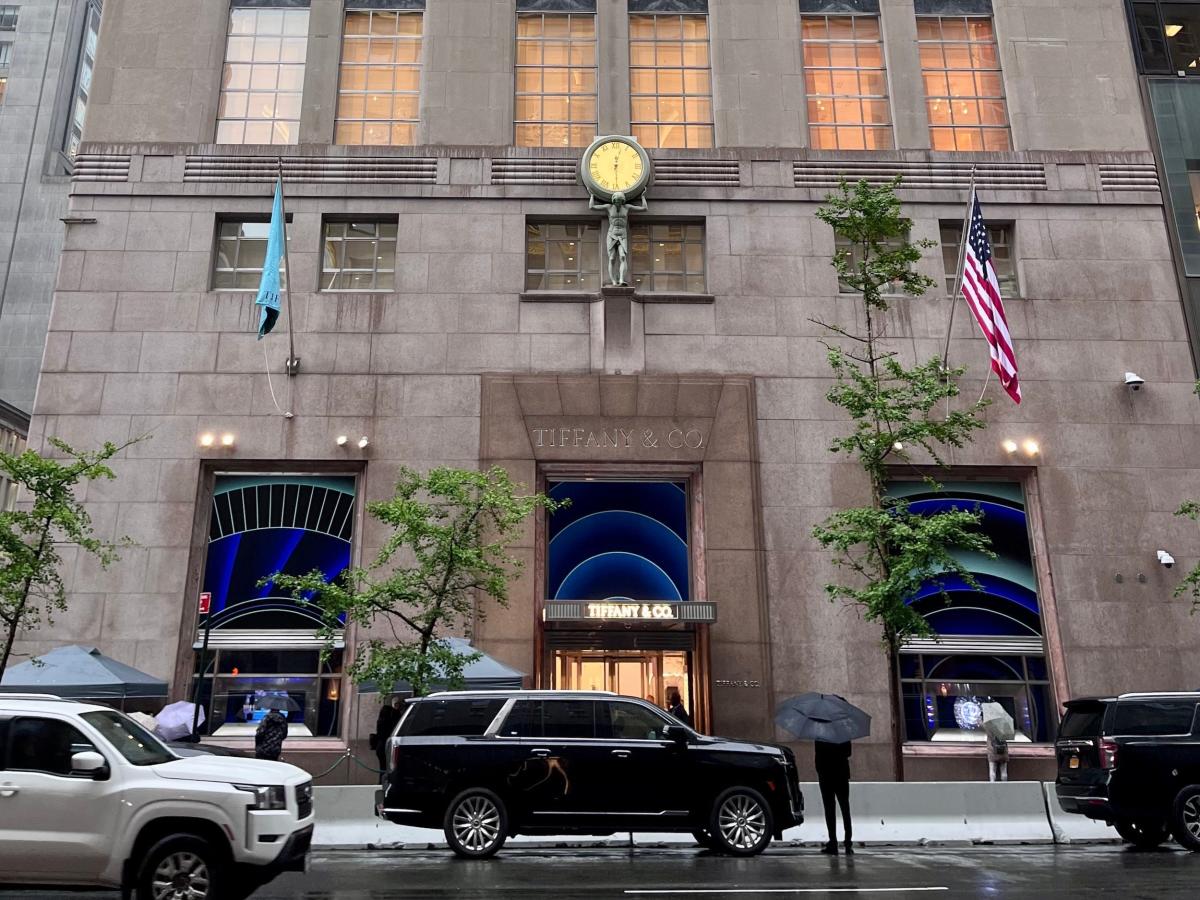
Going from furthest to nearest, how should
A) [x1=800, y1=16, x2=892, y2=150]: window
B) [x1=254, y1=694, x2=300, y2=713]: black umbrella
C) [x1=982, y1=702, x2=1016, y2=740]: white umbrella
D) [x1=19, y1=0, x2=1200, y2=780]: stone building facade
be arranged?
[x1=800, y1=16, x2=892, y2=150]: window < [x1=19, y1=0, x2=1200, y2=780]: stone building facade < [x1=254, y1=694, x2=300, y2=713]: black umbrella < [x1=982, y1=702, x2=1016, y2=740]: white umbrella

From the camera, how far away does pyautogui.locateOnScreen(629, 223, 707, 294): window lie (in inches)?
918

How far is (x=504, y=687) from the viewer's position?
18109 mm

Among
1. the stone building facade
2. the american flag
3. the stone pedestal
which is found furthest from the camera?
the stone pedestal

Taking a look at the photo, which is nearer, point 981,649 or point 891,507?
point 891,507

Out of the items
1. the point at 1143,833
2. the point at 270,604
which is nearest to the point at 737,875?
the point at 1143,833

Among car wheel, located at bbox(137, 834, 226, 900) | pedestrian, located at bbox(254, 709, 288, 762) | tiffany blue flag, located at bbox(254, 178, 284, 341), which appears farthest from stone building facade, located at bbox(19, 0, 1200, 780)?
car wheel, located at bbox(137, 834, 226, 900)

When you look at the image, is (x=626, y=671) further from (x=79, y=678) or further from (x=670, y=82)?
(x=670, y=82)

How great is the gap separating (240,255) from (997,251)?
1905 centimetres

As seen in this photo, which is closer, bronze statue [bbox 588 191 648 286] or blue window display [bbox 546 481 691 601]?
blue window display [bbox 546 481 691 601]

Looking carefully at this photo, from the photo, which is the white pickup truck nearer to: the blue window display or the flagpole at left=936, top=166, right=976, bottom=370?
the blue window display

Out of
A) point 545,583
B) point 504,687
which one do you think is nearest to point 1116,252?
point 545,583

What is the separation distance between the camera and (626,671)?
2120cm

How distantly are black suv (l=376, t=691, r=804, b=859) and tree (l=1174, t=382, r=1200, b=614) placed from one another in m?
11.7

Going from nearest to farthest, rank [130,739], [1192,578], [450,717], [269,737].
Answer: [130,739] → [450,717] → [269,737] → [1192,578]
